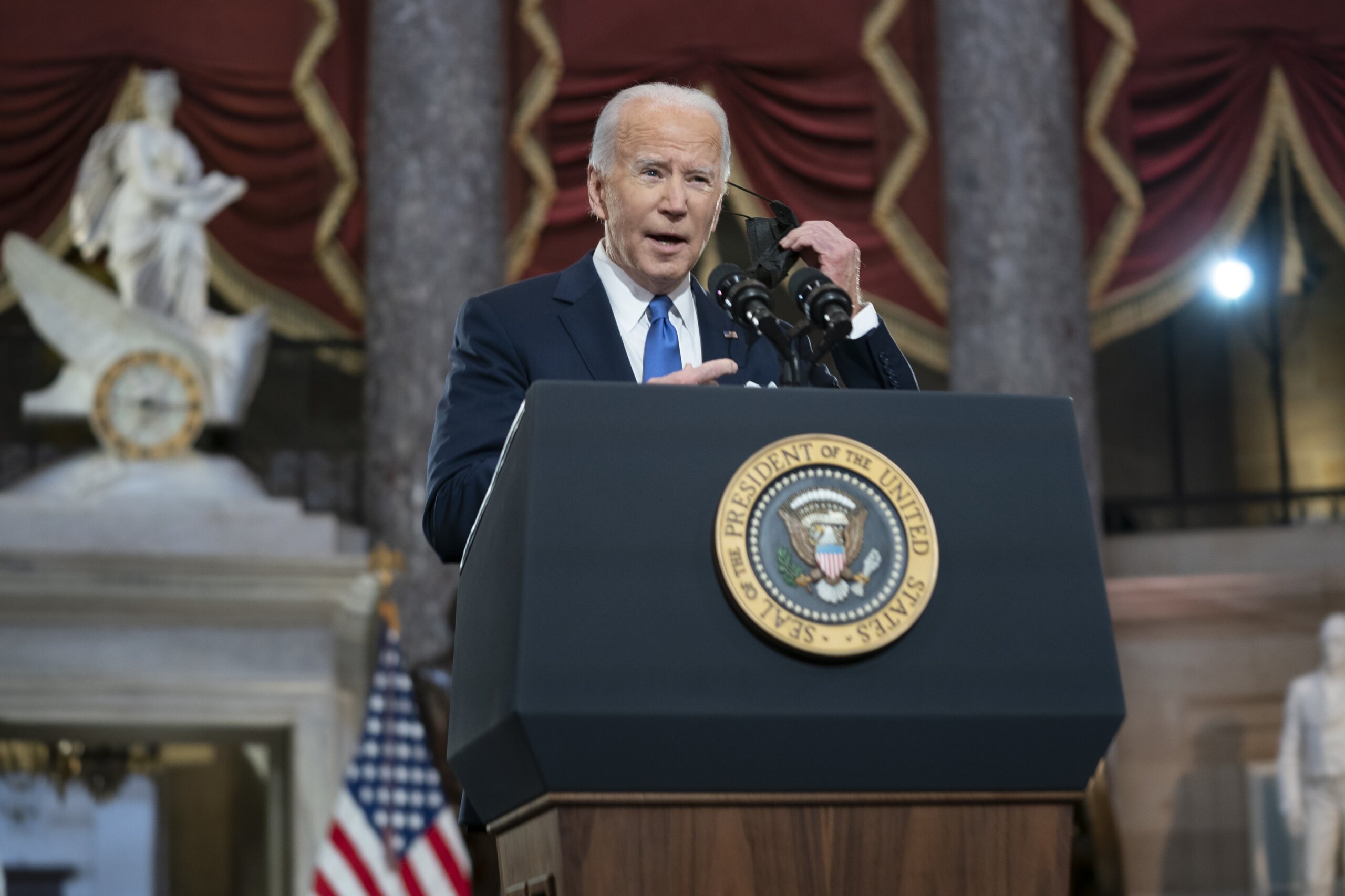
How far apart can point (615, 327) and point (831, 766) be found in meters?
0.71

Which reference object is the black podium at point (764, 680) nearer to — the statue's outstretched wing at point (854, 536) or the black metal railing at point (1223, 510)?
the statue's outstretched wing at point (854, 536)

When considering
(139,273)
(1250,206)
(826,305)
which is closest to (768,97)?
(1250,206)

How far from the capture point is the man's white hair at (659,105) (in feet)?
6.41

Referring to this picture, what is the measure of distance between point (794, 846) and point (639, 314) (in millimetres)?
774

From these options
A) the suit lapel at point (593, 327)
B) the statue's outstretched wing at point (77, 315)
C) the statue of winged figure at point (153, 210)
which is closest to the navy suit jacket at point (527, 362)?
the suit lapel at point (593, 327)

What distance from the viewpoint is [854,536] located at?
1.49 m

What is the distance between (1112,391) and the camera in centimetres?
1310

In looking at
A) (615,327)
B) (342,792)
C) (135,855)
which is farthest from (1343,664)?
(135,855)

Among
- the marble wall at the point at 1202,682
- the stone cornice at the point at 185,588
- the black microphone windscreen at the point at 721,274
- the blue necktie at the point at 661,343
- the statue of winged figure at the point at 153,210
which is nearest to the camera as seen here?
the black microphone windscreen at the point at 721,274

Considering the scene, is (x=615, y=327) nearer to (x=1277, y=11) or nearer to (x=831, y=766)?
(x=831, y=766)

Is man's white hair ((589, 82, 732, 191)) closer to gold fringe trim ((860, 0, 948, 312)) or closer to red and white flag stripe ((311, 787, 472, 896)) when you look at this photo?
red and white flag stripe ((311, 787, 472, 896))

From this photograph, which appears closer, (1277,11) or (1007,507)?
(1007,507)

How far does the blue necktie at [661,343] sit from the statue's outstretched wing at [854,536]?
56 centimetres

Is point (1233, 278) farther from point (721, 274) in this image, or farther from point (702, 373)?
point (702, 373)
